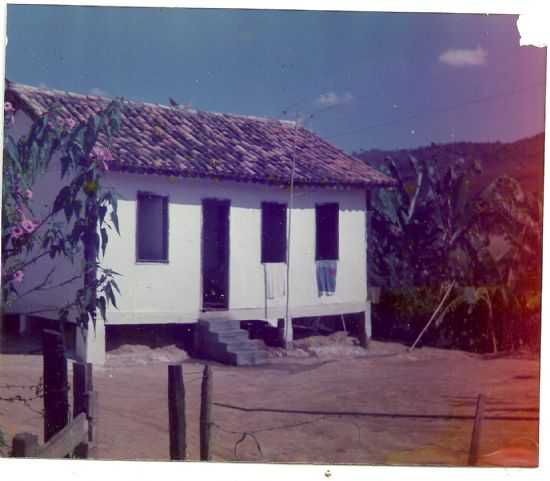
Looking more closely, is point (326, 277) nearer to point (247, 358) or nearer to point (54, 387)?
point (247, 358)

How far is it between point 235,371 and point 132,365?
0.62 meters

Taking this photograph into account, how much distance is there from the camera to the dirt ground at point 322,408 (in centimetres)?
453

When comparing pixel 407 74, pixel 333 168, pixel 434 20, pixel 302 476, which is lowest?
pixel 302 476

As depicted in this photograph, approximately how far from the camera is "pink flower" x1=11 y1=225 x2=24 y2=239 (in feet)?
15.3

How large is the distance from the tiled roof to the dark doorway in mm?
217

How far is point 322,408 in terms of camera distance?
181 inches

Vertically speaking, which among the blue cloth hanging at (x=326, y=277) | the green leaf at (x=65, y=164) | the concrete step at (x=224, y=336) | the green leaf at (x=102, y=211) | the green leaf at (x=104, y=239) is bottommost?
the concrete step at (x=224, y=336)

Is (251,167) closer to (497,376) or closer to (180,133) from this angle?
(180,133)

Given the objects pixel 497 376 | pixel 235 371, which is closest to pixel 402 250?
pixel 497 376

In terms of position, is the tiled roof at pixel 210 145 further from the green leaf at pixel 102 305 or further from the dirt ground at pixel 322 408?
the dirt ground at pixel 322 408

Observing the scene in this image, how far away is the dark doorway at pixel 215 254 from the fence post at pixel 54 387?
0.90 m

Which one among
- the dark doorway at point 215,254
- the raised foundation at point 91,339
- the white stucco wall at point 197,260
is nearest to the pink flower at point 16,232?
the white stucco wall at point 197,260

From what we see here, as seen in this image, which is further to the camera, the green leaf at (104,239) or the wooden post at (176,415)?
the green leaf at (104,239)

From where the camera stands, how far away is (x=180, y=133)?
4.89m
